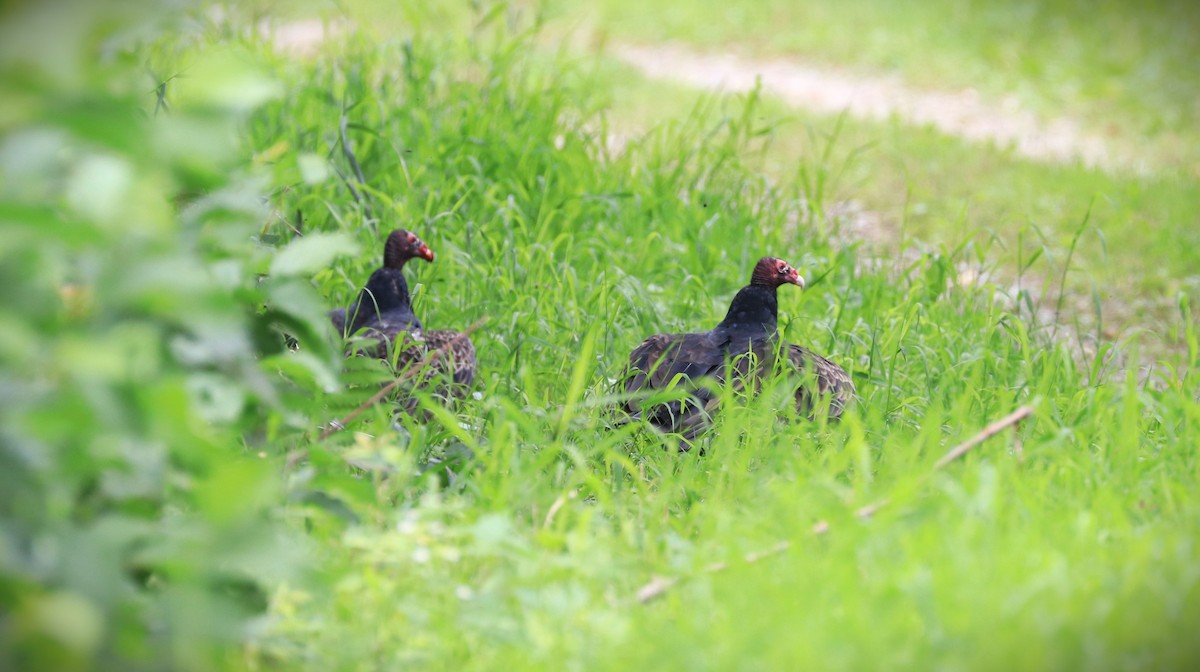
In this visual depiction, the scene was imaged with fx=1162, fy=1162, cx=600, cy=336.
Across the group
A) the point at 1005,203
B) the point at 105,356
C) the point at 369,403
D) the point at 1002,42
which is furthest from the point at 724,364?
the point at 1002,42

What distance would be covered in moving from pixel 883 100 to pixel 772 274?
7.66 metres

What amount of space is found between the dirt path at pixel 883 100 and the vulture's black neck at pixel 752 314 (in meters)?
5.62

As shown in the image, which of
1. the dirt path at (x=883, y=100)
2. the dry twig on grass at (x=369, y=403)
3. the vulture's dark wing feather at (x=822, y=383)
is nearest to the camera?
Answer: the dry twig on grass at (x=369, y=403)

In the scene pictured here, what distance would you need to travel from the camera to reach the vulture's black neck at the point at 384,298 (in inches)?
168

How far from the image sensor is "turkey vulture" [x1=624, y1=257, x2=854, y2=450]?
3717 millimetres

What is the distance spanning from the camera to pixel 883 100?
11359mm

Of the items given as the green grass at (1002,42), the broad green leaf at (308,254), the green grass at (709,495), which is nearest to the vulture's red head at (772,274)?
the green grass at (709,495)

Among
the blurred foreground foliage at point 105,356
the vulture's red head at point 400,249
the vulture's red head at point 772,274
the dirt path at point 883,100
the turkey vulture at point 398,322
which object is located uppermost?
the blurred foreground foliage at point 105,356

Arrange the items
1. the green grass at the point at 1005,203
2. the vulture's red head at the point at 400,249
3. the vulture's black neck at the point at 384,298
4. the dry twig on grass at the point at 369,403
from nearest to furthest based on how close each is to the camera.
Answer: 1. the dry twig on grass at the point at 369,403
2. the vulture's black neck at the point at 384,298
3. the vulture's red head at the point at 400,249
4. the green grass at the point at 1005,203

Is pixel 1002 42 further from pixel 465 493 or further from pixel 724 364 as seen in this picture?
pixel 465 493

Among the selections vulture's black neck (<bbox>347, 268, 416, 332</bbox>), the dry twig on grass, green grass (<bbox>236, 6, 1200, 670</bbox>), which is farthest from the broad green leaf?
vulture's black neck (<bbox>347, 268, 416, 332</bbox>)

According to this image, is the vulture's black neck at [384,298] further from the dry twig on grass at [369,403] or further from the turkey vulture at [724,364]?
the turkey vulture at [724,364]

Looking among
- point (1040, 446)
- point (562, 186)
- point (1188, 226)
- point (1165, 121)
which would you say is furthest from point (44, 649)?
point (1165, 121)

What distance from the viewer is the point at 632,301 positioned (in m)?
4.36
